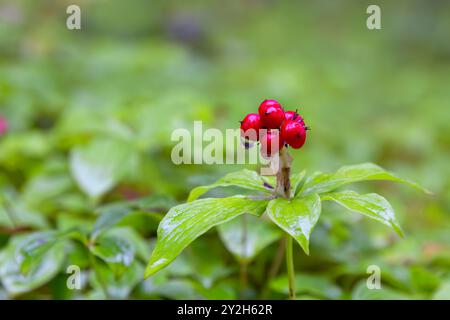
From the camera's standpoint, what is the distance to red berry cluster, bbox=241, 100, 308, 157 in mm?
965

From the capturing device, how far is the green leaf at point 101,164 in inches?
65.2

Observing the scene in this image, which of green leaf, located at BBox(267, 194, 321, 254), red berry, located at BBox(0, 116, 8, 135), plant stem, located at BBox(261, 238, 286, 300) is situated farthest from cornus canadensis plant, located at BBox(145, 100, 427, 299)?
red berry, located at BBox(0, 116, 8, 135)

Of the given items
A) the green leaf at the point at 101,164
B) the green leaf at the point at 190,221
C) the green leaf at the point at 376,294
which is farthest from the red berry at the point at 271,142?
the green leaf at the point at 101,164

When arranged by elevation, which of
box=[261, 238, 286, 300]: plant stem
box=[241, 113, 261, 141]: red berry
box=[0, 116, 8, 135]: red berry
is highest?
box=[241, 113, 261, 141]: red berry

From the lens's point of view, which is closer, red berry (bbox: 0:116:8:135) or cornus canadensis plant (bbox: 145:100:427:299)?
cornus canadensis plant (bbox: 145:100:427:299)

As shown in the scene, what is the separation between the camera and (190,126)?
2.07 m

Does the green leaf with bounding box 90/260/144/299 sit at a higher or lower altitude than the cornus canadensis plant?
lower

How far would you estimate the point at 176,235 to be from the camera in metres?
0.92

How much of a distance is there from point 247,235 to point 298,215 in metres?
0.53

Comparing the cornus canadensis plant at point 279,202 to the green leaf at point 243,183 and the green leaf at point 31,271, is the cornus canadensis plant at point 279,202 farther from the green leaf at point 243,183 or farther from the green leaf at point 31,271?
the green leaf at point 31,271

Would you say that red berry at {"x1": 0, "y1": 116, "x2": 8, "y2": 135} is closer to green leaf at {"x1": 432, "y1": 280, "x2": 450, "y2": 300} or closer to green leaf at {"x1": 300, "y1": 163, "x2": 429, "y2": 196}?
green leaf at {"x1": 300, "y1": 163, "x2": 429, "y2": 196}

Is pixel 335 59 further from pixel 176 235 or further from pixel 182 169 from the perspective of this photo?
pixel 176 235

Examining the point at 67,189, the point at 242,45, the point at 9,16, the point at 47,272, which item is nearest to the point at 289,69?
the point at 242,45

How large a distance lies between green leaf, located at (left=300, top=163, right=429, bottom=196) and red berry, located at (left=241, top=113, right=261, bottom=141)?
156 millimetres
